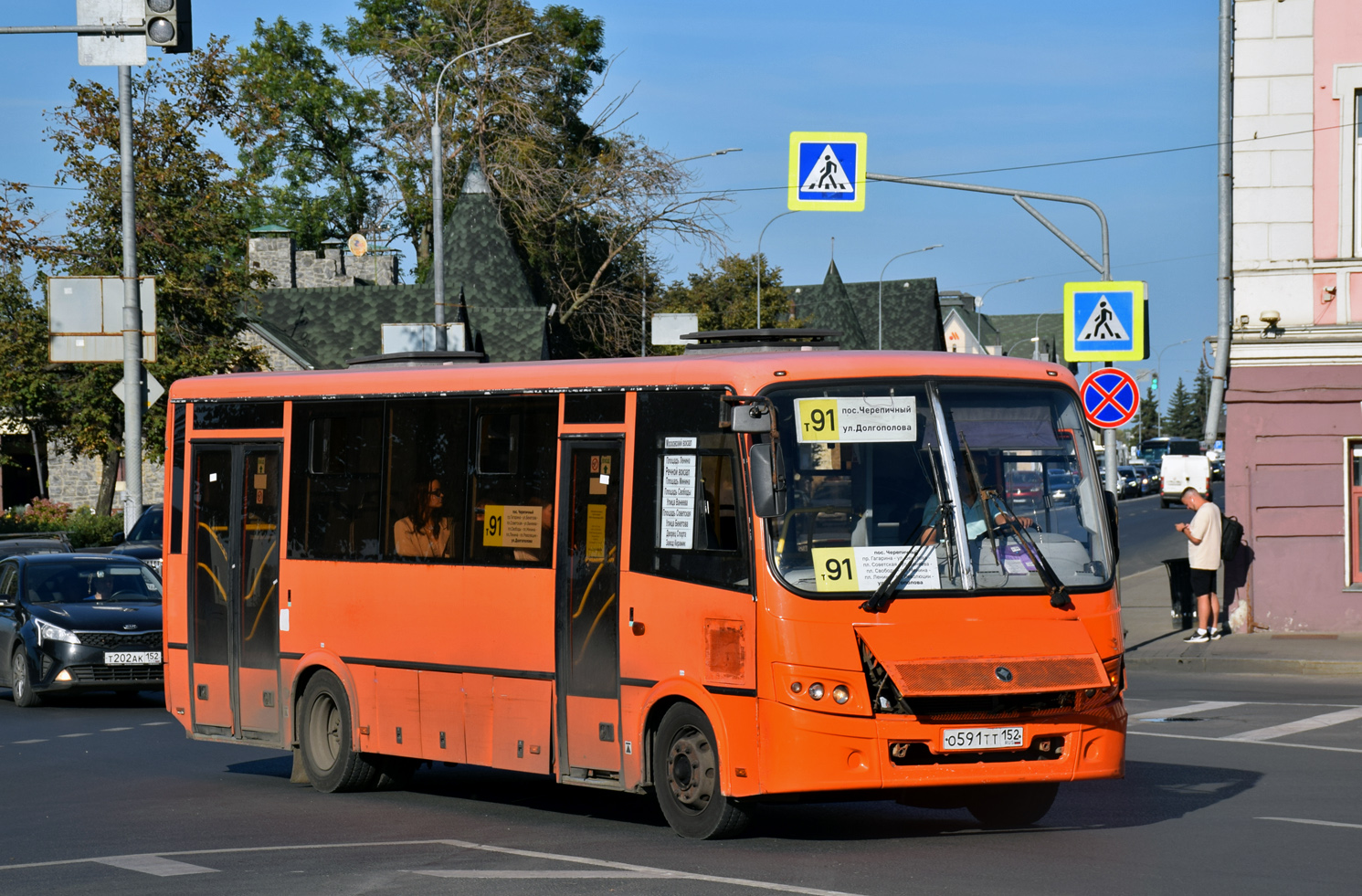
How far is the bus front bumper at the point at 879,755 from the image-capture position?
363 inches

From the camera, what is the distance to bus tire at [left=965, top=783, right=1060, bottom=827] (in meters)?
10.4

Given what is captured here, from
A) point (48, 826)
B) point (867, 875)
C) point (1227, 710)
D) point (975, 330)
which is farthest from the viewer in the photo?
point (975, 330)

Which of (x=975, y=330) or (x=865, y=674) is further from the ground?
(x=975, y=330)

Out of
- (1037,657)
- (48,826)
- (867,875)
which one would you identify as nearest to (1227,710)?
(1037,657)

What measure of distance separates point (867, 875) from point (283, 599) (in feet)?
19.0

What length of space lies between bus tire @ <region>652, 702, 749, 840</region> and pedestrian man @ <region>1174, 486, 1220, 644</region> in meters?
13.7

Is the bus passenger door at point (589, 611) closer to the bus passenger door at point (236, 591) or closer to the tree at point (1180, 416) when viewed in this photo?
the bus passenger door at point (236, 591)

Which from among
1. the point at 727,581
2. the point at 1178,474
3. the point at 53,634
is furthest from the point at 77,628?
the point at 1178,474

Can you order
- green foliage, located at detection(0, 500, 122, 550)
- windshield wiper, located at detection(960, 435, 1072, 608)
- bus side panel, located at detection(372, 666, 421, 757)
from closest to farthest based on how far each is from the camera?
windshield wiper, located at detection(960, 435, 1072, 608), bus side panel, located at detection(372, 666, 421, 757), green foliage, located at detection(0, 500, 122, 550)

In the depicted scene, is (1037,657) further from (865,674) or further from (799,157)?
(799,157)

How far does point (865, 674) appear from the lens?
30.5ft

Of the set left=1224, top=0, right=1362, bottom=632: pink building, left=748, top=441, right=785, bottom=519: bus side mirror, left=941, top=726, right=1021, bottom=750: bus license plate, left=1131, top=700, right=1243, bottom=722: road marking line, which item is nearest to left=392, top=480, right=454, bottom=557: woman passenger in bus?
left=748, top=441, right=785, bottom=519: bus side mirror

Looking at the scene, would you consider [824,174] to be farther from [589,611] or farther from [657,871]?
[657,871]

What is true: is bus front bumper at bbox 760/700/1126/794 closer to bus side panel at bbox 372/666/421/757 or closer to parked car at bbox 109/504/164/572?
bus side panel at bbox 372/666/421/757
